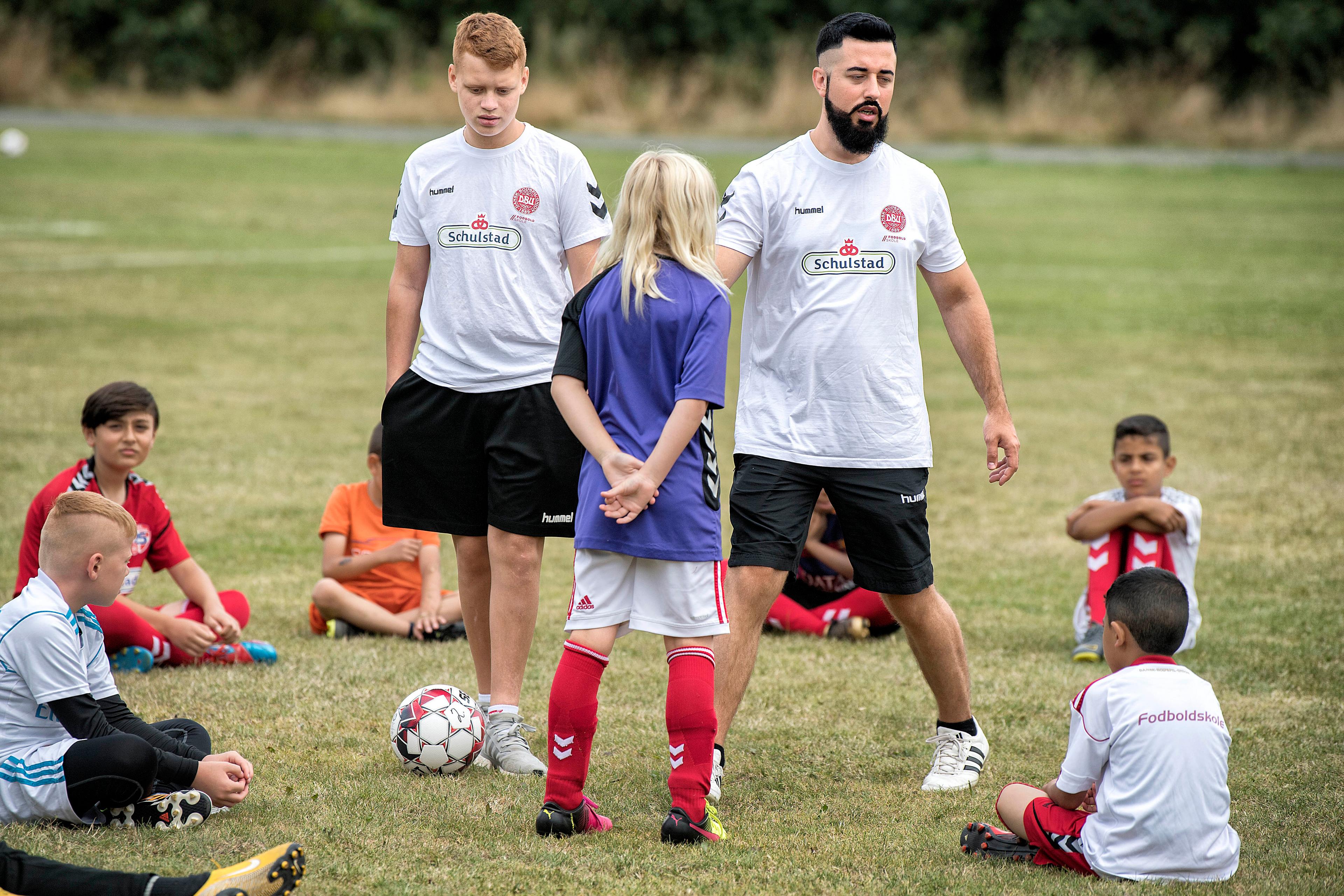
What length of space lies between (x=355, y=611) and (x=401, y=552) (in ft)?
1.09

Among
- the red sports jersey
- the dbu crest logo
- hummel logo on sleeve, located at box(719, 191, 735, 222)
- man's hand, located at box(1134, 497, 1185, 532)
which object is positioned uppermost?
hummel logo on sleeve, located at box(719, 191, 735, 222)

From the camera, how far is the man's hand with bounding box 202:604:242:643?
570 centimetres

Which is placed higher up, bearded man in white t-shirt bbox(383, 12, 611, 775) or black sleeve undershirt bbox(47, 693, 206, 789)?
bearded man in white t-shirt bbox(383, 12, 611, 775)

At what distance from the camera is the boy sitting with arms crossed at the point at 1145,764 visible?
12.2 feet

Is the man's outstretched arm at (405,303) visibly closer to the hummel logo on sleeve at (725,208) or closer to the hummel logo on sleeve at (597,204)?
the hummel logo on sleeve at (597,204)

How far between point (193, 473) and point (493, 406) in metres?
5.22

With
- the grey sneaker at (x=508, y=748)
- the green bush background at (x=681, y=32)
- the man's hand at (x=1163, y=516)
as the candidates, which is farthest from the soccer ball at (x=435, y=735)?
the green bush background at (x=681, y=32)

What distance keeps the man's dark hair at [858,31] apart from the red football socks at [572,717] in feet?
6.89

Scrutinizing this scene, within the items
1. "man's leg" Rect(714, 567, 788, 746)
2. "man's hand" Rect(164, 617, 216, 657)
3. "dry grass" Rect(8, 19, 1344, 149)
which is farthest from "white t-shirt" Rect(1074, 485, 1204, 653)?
"dry grass" Rect(8, 19, 1344, 149)

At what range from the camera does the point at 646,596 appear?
13.4 ft

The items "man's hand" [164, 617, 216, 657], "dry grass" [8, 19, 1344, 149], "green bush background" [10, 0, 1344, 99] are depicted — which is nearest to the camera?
"man's hand" [164, 617, 216, 657]

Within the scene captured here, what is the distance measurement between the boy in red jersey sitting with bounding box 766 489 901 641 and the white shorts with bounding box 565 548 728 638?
95.9 inches

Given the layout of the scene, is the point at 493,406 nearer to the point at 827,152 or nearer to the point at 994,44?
the point at 827,152

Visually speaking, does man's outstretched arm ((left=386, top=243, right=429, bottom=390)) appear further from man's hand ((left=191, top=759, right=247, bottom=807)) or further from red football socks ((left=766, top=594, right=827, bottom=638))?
red football socks ((left=766, top=594, right=827, bottom=638))
